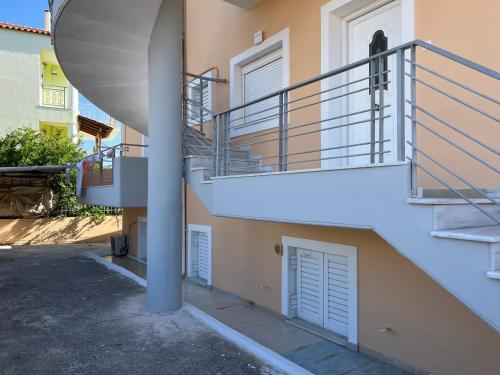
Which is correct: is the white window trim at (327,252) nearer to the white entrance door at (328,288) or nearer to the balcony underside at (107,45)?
the white entrance door at (328,288)

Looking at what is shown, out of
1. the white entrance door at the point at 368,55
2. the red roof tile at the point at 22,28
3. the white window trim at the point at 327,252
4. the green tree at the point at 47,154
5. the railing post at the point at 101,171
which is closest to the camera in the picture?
the white entrance door at the point at 368,55

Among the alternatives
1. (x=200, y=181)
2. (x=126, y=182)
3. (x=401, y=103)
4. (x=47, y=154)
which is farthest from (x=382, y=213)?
(x=47, y=154)

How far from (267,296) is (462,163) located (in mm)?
4085

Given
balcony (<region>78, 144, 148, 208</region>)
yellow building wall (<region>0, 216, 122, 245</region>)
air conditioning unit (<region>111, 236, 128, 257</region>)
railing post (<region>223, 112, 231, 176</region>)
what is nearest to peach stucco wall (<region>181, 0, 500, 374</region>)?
railing post (<region>223, 112, 231, 176</region>)

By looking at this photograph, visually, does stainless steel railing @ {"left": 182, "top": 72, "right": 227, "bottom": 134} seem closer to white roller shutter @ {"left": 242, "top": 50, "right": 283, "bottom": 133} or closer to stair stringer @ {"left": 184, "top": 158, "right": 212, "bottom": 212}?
white roller shutter @ {"left": 242, "top": 50, "right": 283, "bottom": 133}

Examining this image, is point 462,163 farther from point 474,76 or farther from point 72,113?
point 72,113

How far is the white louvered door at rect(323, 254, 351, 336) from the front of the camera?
577 centimetres

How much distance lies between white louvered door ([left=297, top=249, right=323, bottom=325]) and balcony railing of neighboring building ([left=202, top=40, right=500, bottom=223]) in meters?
1.51

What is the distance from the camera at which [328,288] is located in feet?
19.9

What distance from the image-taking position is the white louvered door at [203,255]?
9191mm

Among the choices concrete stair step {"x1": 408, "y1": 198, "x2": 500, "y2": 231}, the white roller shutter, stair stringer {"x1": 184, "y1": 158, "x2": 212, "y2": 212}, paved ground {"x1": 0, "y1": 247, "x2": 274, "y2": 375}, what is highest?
the white roller shutter

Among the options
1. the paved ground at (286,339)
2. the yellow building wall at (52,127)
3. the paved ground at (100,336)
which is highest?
the yellow building wall at (52,127)

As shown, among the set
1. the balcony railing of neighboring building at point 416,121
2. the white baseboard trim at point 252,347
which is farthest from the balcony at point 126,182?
the balcony railing of neighboring building at point 416,121

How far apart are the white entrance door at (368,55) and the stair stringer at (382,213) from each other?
143 centimetres
